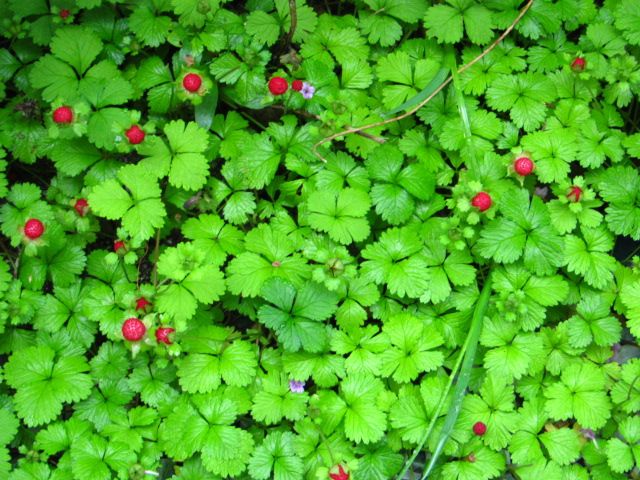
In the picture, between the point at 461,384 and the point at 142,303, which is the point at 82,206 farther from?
the point at 461,384

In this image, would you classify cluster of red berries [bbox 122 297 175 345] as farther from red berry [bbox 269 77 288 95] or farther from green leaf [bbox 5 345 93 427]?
red berry [bbox 269 77 288 95]

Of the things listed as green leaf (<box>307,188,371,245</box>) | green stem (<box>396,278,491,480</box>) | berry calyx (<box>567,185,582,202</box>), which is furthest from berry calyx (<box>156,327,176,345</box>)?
berry calyx (<box>567,185,582,202</box>)

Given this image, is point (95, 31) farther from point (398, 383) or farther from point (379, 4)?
point (398, 383)

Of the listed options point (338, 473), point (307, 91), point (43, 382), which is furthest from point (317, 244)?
point (43, 382)

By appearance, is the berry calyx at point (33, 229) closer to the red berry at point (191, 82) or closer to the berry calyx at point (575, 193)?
the red berry at point (191, 82)

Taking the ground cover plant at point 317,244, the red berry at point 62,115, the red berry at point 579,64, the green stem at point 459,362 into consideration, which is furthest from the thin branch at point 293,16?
the green stem at point 459,362

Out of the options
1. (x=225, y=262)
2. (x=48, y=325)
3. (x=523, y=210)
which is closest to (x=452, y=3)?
(x=523, y=210)
